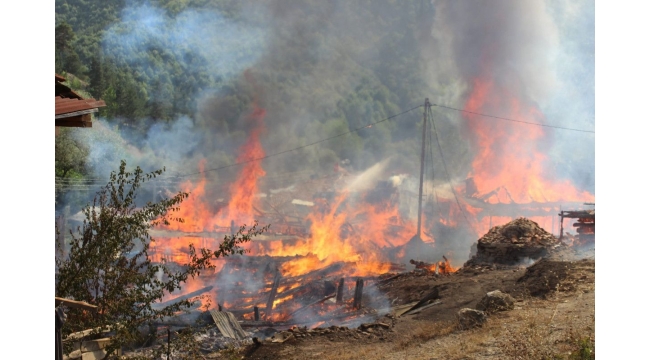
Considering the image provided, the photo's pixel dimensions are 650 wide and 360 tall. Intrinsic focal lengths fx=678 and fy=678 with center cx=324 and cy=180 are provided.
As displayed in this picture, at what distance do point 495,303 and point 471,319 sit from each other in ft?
4.00

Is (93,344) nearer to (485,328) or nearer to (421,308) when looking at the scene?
Answer: (485,328)

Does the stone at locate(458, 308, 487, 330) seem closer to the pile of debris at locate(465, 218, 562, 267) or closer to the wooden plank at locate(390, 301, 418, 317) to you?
the wooden plank at locate(390, 301, 418, 317)

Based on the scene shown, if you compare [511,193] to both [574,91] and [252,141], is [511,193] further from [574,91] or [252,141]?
[252,141]

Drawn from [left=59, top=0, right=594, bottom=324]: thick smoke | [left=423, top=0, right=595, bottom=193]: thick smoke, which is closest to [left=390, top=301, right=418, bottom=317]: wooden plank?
[left=59, top=0, right=594, bottom=324]: thick smoke

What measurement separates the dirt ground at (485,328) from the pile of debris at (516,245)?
996 mm

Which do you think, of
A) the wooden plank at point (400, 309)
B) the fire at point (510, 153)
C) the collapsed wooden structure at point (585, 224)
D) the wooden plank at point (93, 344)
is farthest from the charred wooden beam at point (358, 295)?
the fire at point (510, 153)

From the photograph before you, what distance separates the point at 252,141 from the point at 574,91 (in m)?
16.7

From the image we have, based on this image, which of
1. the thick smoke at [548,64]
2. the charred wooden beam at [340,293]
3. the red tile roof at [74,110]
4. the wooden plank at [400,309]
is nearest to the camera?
the red tile roof at [74,110]

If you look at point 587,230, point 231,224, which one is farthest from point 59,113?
point 231,224

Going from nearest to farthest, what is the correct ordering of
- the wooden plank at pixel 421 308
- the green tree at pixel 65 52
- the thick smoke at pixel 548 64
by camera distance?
the wooden plank at pixel 421 308, the thick smoke at pixel 548 64, the green tree at pixel 65 52

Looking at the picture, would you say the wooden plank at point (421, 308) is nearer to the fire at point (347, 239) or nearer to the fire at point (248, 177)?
the fire at point (347, 239)

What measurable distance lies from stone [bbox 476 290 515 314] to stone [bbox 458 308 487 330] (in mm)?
756

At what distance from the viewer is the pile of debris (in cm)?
2209

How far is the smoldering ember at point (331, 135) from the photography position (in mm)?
27703
